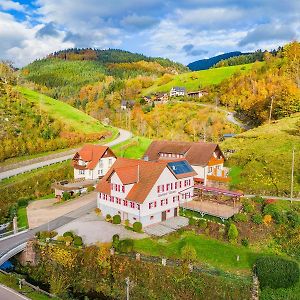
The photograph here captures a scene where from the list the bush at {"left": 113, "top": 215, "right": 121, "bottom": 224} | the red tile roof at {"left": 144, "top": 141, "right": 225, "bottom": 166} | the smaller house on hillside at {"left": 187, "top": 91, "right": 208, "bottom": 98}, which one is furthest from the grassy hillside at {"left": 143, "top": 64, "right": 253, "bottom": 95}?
the bush at {"left": 113, "top": 215, "right": 121, "bottom": 224}

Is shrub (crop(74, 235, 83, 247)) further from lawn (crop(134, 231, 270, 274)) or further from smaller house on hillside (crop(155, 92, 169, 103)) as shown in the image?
smaller house on hillside (crop(155, 92, 169, 103))

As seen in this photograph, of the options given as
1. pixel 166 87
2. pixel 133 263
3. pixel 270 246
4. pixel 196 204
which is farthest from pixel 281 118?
pixel 166 87

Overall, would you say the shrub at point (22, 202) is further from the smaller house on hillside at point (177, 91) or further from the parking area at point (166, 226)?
the smaller house on hillside at point (177, 91)

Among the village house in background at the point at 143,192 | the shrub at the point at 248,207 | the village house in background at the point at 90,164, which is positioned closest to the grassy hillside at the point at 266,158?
the shrub at the point at 248,207

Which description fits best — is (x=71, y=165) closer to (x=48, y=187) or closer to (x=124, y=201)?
(x=48, y=187)

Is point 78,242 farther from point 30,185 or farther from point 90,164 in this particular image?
point 90,164
